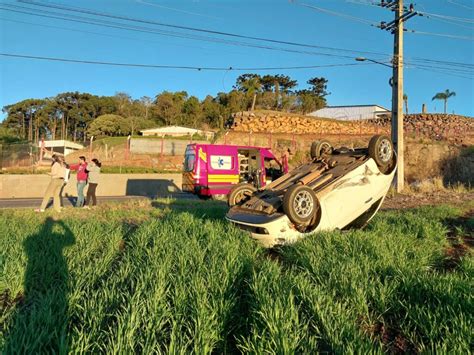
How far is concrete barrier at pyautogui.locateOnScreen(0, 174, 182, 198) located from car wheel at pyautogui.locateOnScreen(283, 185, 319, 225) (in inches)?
618

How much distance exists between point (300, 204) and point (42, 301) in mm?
3712

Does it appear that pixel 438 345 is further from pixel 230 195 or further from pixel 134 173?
pixel 134 173

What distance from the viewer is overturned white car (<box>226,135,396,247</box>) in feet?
18.8

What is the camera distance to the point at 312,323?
298 cm

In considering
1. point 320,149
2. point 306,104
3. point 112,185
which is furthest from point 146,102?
point 320,149

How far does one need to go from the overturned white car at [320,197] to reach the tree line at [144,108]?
1277 inches

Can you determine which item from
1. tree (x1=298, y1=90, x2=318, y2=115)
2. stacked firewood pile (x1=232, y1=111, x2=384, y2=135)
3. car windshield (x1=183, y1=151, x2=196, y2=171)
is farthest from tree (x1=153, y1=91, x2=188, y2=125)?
car windshield (x1=183, y1=151, x2=196, y2=171)

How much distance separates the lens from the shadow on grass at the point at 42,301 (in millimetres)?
2584

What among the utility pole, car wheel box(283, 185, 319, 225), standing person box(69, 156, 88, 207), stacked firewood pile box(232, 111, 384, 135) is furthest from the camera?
stacked firewood pile box(232, 111, 384, 135)

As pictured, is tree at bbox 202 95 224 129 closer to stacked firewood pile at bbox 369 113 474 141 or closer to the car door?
stacked firewood pile at bbox 369 113 474 141

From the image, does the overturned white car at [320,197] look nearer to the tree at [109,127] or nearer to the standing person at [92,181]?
the standing person at [92,181]

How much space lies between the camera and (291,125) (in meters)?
32.9

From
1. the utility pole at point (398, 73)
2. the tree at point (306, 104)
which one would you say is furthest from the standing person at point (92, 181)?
the tree at point (306, 104)

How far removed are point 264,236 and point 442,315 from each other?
300cm
